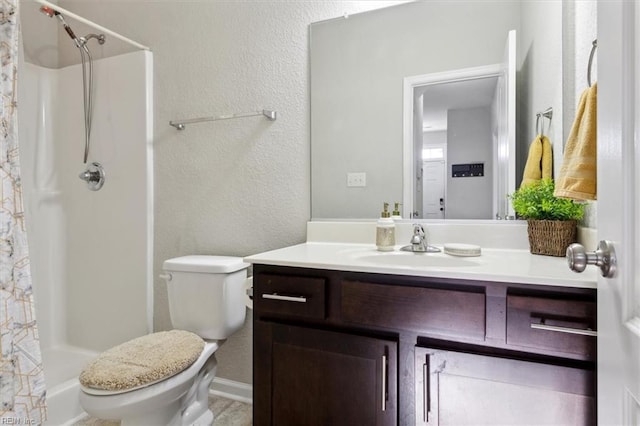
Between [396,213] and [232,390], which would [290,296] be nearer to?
[396,213]

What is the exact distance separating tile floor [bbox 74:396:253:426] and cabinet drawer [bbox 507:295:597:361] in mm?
1318

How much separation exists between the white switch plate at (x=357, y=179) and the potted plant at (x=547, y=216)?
0.60m

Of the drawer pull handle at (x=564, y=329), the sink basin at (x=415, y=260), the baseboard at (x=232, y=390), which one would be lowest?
the baseboard at (x=232, y=390)

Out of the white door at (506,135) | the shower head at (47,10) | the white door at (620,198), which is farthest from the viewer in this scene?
the shower head at (47,10)

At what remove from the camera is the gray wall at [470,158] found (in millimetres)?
1374

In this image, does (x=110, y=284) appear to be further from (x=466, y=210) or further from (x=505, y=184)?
(x=505, y=184)

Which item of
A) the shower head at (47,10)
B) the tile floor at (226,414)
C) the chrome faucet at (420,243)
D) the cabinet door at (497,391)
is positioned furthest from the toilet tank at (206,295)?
the shower head at (47,10)

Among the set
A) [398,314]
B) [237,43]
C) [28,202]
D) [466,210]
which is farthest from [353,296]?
[28,202]

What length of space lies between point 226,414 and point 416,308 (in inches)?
49.2

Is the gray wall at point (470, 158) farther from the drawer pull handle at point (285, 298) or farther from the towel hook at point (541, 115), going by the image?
the drawer pull handle at point (285, 298)

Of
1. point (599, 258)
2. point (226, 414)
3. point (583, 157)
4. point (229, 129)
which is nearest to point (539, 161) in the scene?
point (583, 157)

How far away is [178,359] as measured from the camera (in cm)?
127

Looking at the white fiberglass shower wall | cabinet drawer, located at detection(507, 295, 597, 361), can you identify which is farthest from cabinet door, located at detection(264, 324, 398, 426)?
the white fiberglass shower wall

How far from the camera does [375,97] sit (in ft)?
5.05
